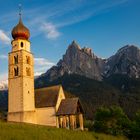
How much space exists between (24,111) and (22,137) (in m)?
26.5

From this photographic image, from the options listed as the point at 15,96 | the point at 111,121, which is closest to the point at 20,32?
the point at 15,96

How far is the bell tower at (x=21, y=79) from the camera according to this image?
54.2 m

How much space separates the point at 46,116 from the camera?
56531mm

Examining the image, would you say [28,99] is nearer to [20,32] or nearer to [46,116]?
[46,116]

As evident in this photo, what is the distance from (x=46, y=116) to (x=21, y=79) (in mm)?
8091

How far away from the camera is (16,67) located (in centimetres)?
5712

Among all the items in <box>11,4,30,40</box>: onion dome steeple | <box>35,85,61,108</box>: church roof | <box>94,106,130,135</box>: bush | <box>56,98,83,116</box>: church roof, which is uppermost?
<box>11,4,30,40</box>: onion dome steeple

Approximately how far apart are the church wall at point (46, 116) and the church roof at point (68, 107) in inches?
47.5

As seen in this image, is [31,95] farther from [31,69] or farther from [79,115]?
[79,115]

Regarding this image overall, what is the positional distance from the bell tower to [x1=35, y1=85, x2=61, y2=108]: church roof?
6.84 ft

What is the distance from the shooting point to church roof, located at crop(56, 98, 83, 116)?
55.1 m

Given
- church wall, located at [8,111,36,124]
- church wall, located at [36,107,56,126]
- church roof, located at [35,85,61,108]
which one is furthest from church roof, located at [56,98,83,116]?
church wall, located at [8,111,36,124]

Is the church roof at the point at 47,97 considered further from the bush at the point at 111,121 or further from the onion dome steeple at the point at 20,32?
the onion dome steeple at the point at 20,32

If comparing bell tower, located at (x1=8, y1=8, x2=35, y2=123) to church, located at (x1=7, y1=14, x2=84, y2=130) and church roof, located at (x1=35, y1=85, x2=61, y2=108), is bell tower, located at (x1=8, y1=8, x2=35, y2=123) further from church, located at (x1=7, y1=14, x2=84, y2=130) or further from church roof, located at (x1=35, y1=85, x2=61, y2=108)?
church roof, located at (x1=35, y1=85, x2=61, y2=108)
